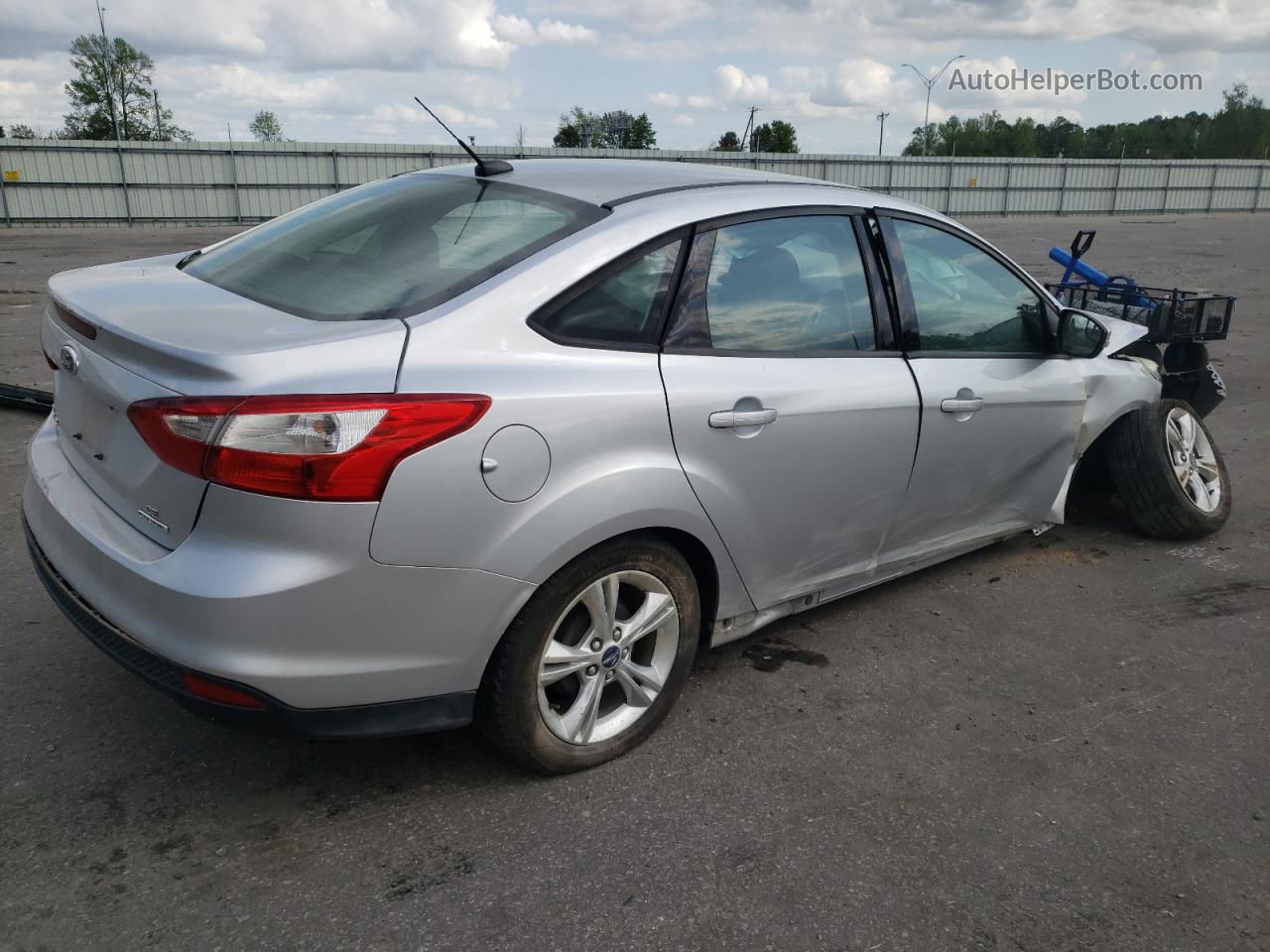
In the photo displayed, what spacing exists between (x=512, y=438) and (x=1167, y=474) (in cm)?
349

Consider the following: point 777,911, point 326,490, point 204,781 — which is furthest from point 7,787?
point 777,911

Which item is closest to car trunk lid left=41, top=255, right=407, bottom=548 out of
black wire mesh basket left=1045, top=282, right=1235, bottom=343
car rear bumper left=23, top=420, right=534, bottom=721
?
car rear bumper left=23, top=420, right=534, bottom=721

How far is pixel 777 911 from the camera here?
7.98 ft

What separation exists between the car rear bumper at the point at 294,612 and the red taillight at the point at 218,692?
0.02 metres

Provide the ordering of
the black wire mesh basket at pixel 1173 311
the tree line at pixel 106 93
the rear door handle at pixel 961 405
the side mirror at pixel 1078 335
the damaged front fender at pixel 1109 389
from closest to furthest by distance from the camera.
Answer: the rear door handle at pixel 961 405 → the side mirror at pixel 1078 335 → the damaged front fender at pixel 1109 389 → the black wire mesh basket at pixel 1173 311 → the tree line at pixel 106 93

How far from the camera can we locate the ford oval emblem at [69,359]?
9.00 ft

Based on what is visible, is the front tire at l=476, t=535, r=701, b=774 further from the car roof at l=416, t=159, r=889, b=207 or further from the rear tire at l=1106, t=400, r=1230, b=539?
Result: the rear tire at l=1106, t=400, r=1230, b=539

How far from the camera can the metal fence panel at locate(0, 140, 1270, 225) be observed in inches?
1213

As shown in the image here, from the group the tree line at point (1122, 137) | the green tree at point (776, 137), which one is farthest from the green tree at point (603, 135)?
the tree line at point (1122, 137)

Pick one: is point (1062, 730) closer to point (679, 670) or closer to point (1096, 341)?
point (679, 670)

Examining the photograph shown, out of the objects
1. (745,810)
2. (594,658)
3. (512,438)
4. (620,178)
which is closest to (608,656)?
(594,658)

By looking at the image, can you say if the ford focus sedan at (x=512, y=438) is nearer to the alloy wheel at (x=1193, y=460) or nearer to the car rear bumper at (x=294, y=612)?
the car rear bumper at (x=294, y=612)

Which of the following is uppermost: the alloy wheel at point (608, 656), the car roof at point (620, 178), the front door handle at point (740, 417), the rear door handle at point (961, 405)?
the car roof at point (620, 178)

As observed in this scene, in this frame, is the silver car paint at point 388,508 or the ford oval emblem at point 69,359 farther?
the ford oval emblem at point 69,359
